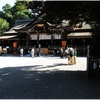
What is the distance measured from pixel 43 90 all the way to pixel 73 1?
3526mm

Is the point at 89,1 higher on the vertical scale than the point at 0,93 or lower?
higher

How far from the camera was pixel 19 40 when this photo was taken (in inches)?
1388

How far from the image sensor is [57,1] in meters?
7.93

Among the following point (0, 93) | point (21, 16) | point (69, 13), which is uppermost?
point (21, 16)

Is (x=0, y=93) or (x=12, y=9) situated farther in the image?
(x=12, y=9)

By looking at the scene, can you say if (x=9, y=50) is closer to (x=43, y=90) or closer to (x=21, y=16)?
(x=21, y=16)

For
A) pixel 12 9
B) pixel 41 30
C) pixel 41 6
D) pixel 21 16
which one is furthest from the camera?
pixel 12 9

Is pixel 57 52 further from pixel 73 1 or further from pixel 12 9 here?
pixel 12 9

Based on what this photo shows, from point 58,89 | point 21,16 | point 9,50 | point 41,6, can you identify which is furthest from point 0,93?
point 21,16

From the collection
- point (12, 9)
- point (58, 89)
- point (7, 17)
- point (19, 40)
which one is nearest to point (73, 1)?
point (58, 89)

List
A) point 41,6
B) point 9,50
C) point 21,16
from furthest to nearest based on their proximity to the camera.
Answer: point 21,16, point 9,50, point 41,6

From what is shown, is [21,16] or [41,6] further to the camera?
[21,16]

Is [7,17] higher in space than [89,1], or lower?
higher

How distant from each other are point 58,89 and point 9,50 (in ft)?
94.9
